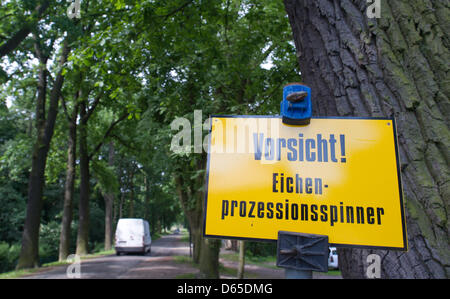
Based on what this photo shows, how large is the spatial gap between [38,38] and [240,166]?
457 inches

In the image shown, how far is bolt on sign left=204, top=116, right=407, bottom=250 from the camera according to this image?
1236 mm

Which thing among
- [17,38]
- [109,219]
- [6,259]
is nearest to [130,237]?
[6,259]

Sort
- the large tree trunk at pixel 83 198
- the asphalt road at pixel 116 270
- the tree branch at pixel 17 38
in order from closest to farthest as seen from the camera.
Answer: the tree branch at pixel 17 38 → the asphalt road at pixel 116 270 → the large tree trunk at pixel 83 198

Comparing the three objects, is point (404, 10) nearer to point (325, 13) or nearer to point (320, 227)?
point (325, 13)

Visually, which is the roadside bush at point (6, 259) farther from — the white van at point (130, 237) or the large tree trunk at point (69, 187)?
the white van at point (130, 237)

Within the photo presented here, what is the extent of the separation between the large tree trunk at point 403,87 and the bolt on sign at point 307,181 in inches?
10.3

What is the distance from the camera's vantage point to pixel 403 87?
161cm

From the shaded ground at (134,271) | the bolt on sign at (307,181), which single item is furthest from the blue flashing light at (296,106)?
the shaded ground at (134,271)

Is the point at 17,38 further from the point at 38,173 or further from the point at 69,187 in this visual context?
the point at 69,187

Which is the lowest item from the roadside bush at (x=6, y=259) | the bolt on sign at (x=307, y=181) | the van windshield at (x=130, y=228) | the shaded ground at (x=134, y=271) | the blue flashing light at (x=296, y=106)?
the roadside bush at (x=6, y=259)

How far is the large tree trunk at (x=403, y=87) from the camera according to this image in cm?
140

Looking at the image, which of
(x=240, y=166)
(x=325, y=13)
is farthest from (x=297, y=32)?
(x=240, y=166)

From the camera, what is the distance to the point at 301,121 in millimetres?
1329

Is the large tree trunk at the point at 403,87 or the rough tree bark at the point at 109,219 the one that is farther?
the rough tree bark at the point at 109,219
